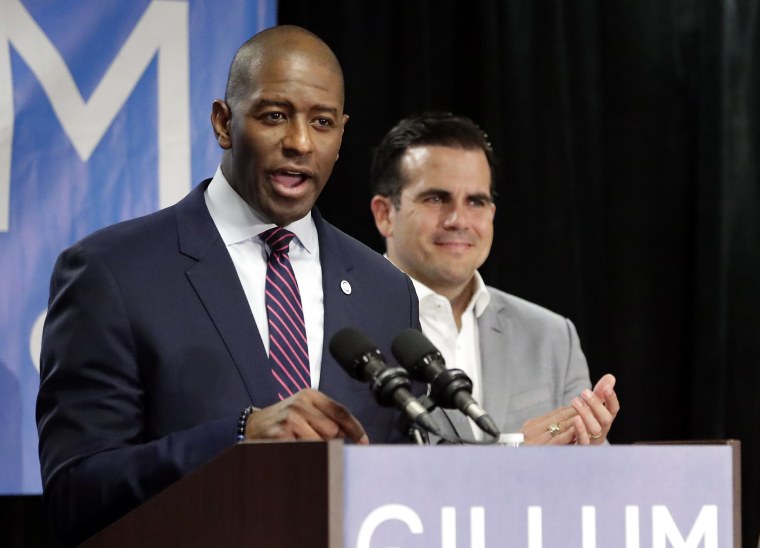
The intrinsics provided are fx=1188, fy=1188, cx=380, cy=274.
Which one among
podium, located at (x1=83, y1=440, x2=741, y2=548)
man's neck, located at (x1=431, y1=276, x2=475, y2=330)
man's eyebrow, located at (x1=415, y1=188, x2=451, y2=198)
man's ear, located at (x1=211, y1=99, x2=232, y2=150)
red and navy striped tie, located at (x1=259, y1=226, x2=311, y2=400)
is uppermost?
man's eyebrow, located at (x1=415, y1=188, x2=451, y2=198)

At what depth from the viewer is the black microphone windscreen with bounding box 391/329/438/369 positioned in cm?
163

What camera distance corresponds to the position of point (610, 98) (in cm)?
391

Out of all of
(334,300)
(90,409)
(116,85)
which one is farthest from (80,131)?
(90,409)

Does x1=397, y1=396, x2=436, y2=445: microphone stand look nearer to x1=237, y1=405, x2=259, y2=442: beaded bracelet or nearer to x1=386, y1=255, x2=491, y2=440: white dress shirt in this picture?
x1=237, y1=405, x2=259, y2=442: beaded bracelet

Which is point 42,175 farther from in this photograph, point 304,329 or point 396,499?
Result: point 396,499

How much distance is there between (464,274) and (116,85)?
1059mm

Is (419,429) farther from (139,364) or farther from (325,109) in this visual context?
(325,109)

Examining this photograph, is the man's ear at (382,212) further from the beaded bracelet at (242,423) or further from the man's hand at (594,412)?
the beaded bracelet at (242,423)

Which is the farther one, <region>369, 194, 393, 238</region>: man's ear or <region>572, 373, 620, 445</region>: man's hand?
<region>369, 194, 393, 238</region>: man's ear

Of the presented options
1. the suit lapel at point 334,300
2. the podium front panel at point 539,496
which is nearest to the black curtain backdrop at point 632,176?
the suit lapel at point 334,300

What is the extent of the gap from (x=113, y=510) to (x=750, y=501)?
2616 millimetres

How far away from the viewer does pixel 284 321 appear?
2.04 m

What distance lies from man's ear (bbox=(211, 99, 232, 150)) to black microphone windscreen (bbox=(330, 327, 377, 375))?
0.68 meters

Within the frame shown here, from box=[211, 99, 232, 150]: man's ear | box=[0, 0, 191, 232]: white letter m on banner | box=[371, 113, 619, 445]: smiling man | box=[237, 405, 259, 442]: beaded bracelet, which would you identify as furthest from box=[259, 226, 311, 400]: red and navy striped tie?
box=[371, 113, 619, 445]: smiling man
